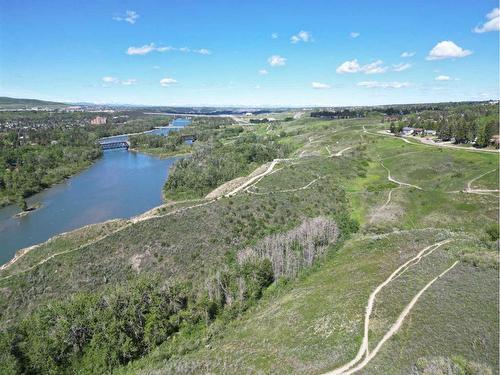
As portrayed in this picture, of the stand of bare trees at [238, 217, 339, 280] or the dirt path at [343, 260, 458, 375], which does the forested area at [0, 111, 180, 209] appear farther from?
the dirt path at [343, 260, 458, 375]

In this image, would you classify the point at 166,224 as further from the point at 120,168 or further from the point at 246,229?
the point at 120,168

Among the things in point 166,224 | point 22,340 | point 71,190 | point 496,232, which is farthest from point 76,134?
point 496,232

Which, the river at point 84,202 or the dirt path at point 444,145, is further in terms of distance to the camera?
the dirt path at point 444,145

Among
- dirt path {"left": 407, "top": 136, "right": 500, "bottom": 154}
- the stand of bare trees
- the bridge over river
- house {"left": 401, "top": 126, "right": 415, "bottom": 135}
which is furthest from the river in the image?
house {"left": 401, "top": 126, "right": 415, "bottom": 135}

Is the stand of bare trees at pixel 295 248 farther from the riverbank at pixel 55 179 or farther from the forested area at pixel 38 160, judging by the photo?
the riverbank at pixel 55 179

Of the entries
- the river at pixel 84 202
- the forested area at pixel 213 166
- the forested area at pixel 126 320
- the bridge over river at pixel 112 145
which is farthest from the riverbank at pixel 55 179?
the forested area at pixel 126 320
